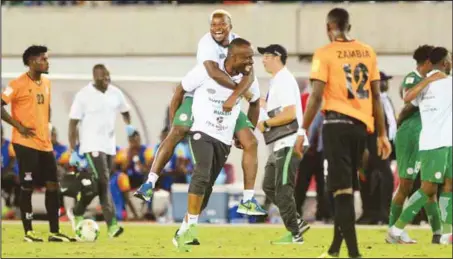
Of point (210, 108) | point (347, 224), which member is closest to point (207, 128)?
point (210, 108)

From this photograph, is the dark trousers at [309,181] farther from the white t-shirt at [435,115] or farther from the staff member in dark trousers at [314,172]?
the white t-shirt at [435,115]

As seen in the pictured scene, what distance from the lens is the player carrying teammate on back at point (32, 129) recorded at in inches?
706

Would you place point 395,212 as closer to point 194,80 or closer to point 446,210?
point 446,210

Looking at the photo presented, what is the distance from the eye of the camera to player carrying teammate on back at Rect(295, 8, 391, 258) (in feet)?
43.7

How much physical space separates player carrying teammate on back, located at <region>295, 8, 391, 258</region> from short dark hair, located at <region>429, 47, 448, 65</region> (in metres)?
3.77

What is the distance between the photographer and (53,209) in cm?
1830

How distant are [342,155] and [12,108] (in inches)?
234

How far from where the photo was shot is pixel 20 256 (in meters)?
14.9

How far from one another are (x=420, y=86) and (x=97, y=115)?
480 centimetres

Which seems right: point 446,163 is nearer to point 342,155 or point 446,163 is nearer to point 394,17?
point 342,155

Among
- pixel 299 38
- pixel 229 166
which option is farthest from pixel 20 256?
pixel 299 38

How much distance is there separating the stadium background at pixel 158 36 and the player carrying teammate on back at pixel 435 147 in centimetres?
923

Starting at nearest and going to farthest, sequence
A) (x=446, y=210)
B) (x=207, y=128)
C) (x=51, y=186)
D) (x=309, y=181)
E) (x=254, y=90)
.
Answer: (x=207, y=128) < (x=254, y=90) < (x=446, y=210) < (x=51, y=186) < (x=309, y=181)

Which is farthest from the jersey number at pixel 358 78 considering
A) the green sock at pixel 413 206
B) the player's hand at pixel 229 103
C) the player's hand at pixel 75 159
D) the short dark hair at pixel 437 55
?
the player's hand at pixel 75 159
